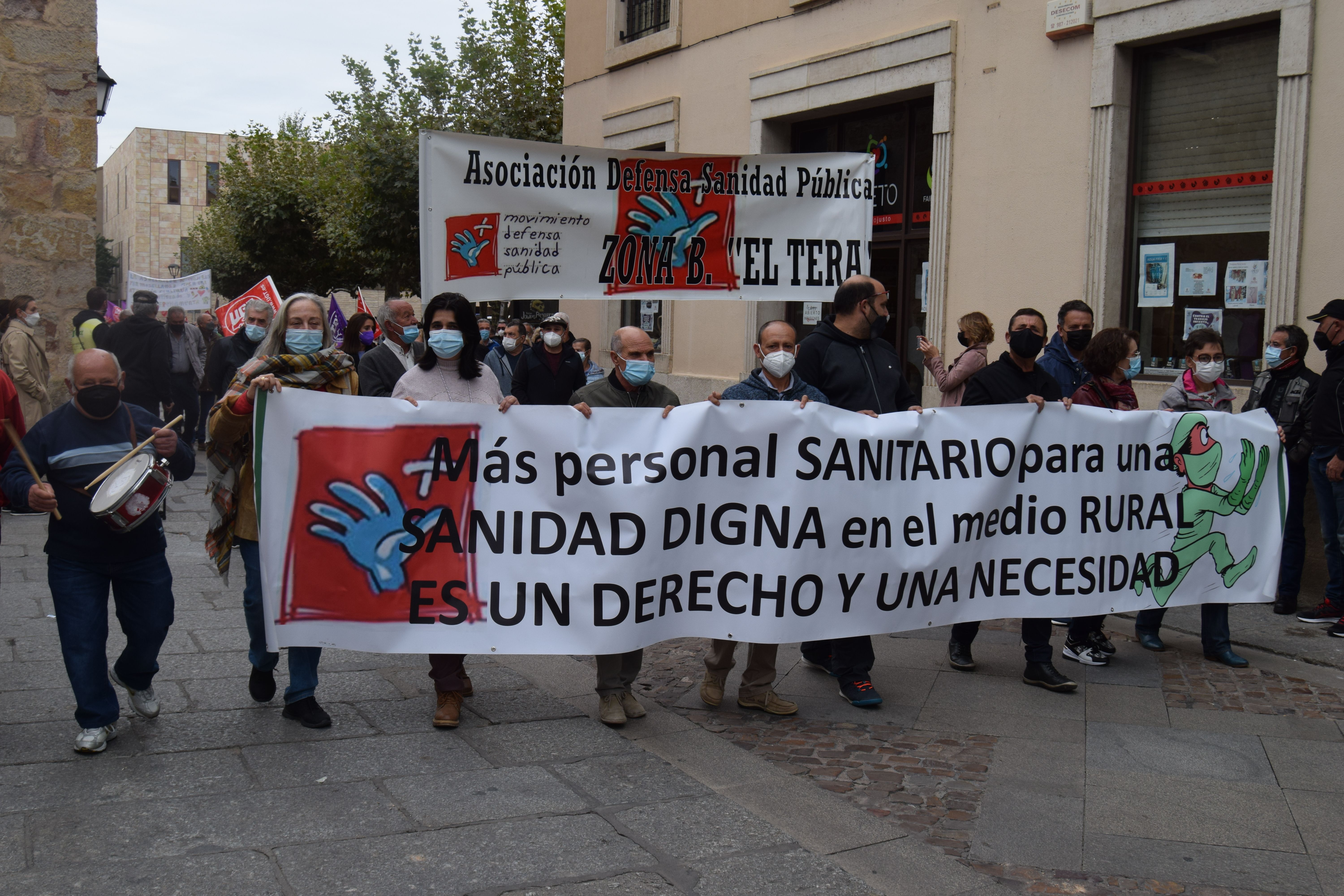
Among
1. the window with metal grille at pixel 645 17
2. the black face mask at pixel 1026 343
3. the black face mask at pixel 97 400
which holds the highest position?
the window with metal grille at pixel 645 17

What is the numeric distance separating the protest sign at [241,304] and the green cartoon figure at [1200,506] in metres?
12.5

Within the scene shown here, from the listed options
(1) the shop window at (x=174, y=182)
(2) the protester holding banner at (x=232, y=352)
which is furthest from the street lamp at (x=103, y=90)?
(1) the shop window at (x=174, y=182)

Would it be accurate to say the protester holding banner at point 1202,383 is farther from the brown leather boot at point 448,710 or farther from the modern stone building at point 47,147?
the modern stone building at point 47,147

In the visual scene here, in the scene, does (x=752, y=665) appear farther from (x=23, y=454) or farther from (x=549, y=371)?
(x=549, y=371)

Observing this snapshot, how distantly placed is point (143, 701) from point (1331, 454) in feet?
21.4

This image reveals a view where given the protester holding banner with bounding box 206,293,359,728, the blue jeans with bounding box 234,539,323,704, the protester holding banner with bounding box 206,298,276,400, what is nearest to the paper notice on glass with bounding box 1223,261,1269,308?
the protester holding banner with bounding box 206,293,359,728

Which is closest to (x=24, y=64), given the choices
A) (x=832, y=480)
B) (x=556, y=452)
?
(x=556, y=452)

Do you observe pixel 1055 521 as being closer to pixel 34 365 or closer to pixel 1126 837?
pixel 1126 837

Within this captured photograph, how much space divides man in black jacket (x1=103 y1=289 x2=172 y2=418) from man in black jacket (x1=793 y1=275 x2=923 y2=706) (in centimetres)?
918

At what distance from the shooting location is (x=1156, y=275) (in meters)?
9.27

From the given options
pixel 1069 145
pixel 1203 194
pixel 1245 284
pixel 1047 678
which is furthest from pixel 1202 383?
pixel 1069 145

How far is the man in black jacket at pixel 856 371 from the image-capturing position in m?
5.55

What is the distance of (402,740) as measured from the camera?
15.9 ft

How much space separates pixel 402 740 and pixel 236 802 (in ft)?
2.76
